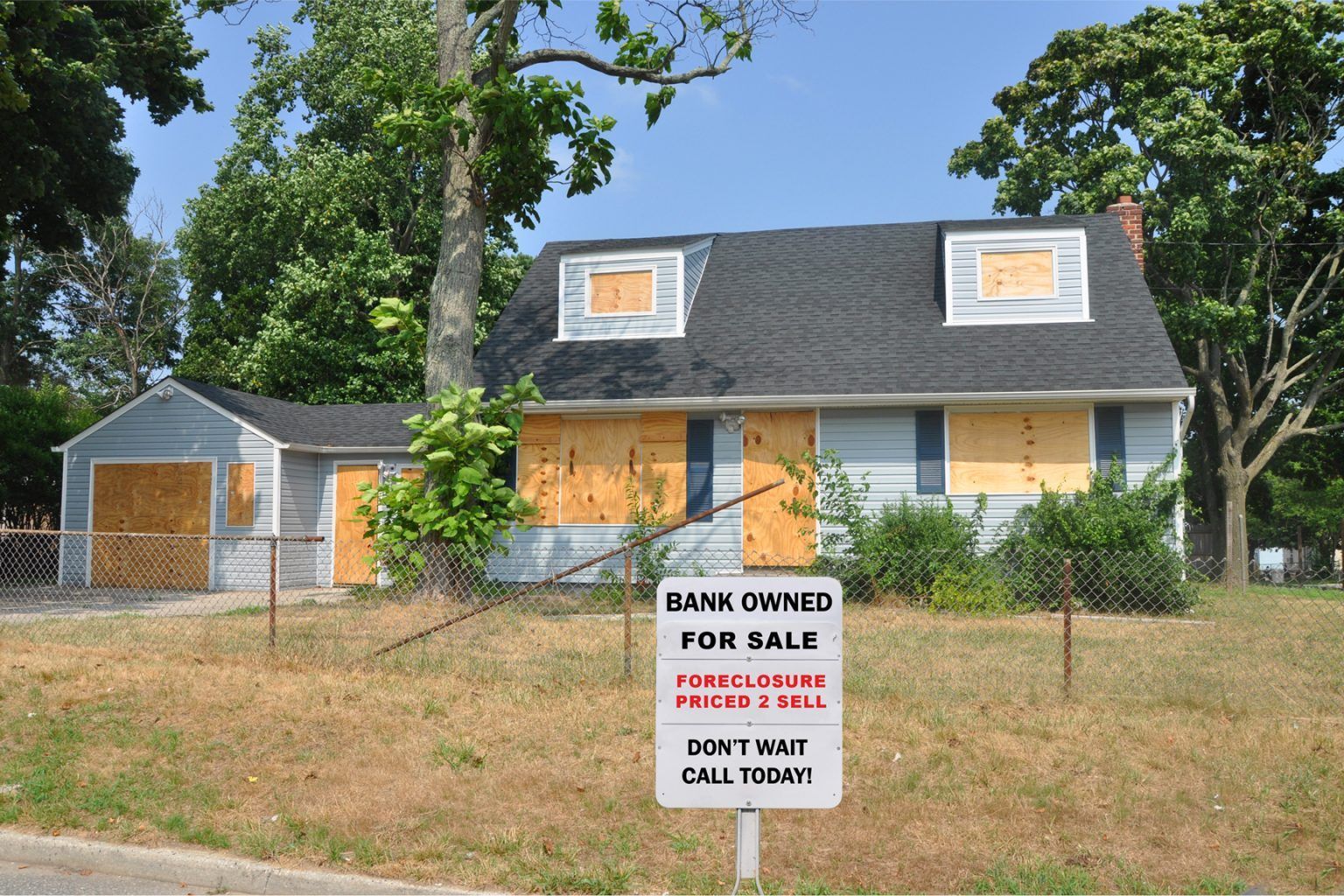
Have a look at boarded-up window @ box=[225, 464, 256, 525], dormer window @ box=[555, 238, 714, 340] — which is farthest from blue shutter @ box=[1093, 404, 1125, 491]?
boarded-up window @ box=[225, 464, 256, 525]

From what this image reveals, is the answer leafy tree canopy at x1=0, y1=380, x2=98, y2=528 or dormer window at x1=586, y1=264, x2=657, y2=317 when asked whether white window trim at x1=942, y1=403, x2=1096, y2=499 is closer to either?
dormer window at x1=586, y1=264, x2=657, y2=317

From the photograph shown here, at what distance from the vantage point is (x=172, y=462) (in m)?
18.7

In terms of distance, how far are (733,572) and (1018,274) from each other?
22.0 feet

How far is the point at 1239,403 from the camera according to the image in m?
30.8

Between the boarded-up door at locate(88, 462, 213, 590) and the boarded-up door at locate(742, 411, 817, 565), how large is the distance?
367 inches

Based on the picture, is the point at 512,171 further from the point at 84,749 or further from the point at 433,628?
the point at 84,749

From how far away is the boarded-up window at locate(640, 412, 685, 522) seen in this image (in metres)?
16.6

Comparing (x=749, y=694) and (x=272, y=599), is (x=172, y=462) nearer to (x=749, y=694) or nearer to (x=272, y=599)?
(x=272, y=599)

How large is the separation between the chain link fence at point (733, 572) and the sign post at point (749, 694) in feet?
13.9

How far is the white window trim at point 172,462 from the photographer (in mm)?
18500

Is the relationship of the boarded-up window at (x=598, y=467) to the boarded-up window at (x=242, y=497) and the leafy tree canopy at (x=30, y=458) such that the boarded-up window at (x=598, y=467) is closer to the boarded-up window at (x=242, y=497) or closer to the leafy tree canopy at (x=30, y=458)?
the boarded-up window at (x=242, y=497)

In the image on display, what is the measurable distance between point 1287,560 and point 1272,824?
145 feet

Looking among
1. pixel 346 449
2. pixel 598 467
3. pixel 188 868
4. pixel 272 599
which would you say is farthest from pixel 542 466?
pixel 188 868

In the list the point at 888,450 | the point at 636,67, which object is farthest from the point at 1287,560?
→ the point at 636,67
